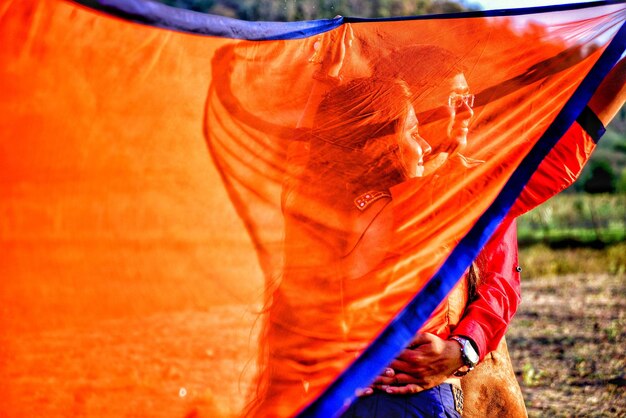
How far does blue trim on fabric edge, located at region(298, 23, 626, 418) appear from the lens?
6.73ft

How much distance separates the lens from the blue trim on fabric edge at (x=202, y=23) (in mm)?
2424

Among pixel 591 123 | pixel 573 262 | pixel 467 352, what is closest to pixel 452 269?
pixel 467 352

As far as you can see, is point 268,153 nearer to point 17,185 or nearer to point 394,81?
point 394,81

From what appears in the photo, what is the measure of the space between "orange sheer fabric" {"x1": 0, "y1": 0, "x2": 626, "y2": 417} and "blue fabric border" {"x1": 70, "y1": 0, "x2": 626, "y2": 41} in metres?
0.04

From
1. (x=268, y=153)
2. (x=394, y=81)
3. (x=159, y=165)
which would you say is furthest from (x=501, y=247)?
(x=159, y=165)

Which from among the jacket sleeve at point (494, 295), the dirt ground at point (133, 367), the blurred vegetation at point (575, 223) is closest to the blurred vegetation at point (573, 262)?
the blurred vegetation at point (575, 223)

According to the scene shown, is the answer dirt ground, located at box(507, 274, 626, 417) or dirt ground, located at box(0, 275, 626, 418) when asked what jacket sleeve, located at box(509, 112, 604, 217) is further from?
dirt ground, located at box(507, 274, 626, 417)

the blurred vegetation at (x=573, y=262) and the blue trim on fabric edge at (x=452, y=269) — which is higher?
the blue trim on fabric edge at (x=452, y=269)

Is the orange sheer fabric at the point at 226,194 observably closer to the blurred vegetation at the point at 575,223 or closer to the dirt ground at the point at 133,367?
the dirt ground at the point at 133,367

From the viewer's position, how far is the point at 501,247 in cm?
255

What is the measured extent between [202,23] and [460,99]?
1012 mm

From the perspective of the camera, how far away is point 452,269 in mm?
2154

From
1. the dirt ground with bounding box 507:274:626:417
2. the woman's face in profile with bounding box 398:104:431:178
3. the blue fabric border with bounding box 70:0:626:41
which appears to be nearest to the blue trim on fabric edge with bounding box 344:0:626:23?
the blue fabric border with bounding box 70:0:626:41

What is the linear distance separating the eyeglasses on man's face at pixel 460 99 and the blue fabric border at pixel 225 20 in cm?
39
